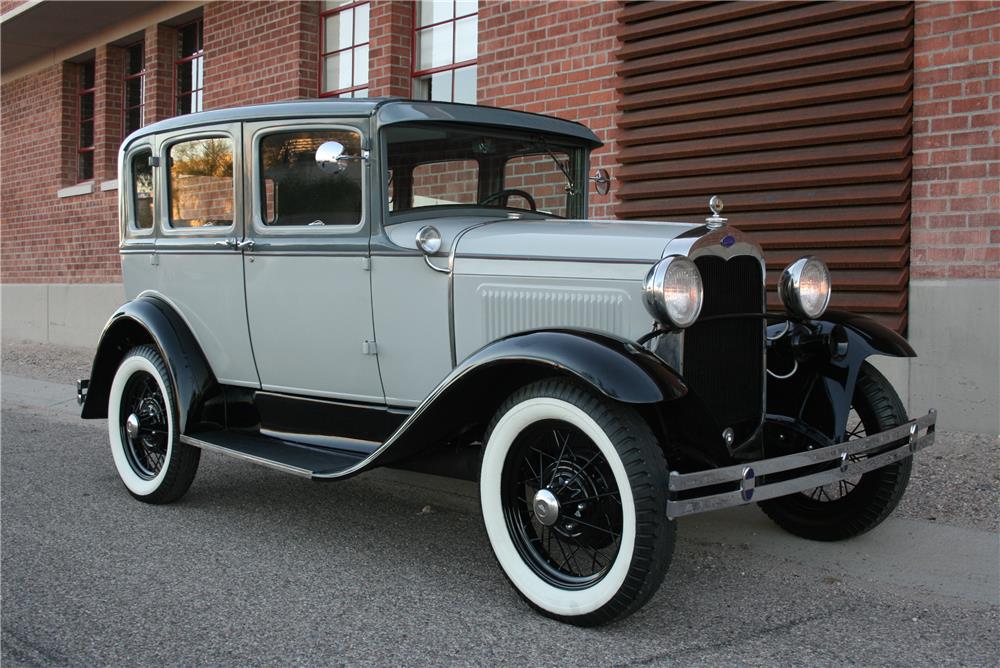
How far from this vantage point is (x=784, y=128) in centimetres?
620

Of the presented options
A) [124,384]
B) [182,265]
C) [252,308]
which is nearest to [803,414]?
[252,308]

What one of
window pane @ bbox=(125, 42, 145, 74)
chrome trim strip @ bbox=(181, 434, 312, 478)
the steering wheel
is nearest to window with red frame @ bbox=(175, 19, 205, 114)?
window pane @ bbox=(125, 42, 145, 74)

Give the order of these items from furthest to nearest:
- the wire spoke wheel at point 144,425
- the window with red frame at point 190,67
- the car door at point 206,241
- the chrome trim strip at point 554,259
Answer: the window with red frame at point 190,67, the wire spoke wheel at point 144,425, the car door at point 206,241, the chrome trim strip at point 554,259

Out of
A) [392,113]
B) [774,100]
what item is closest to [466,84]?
[774,100]

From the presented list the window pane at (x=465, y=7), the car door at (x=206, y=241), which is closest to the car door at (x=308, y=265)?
the car door at (x=206, y=241)

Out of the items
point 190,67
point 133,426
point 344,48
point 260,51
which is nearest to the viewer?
point 133,426

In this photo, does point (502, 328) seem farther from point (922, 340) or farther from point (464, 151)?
point (922, 340)

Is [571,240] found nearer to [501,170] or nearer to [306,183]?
[501,170]

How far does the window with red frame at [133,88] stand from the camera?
12.6 metres

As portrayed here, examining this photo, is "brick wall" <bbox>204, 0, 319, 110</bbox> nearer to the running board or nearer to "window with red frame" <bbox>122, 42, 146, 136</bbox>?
"window with red frame" <bbox>122, 42, 146, 136</bbox>

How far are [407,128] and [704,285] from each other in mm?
1517

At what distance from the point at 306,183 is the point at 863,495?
9.13 ft

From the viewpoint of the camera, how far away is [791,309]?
3730 millimetres

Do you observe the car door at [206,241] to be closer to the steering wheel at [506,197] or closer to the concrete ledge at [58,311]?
the steering wheel at [506,197]
